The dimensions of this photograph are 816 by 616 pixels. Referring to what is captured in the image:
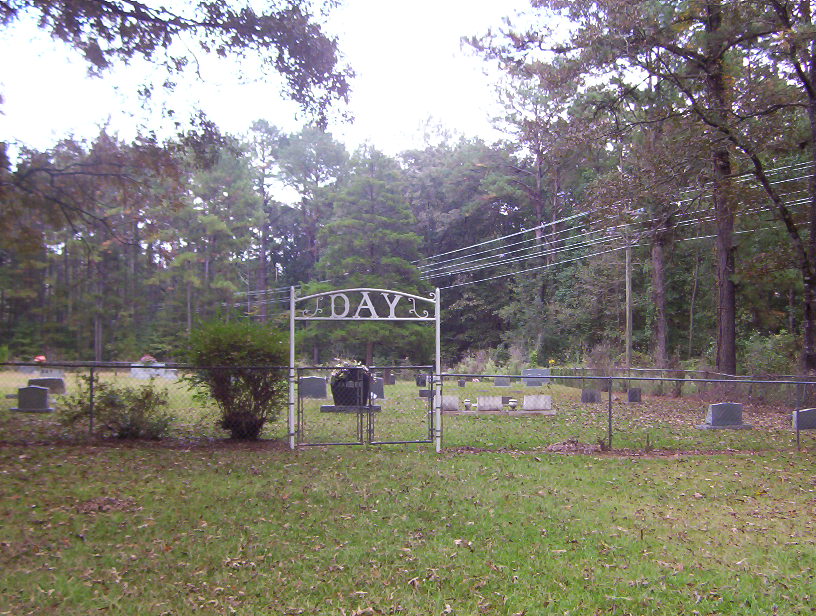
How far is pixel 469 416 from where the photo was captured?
16297 millimetres

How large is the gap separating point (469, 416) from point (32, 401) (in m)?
10.2

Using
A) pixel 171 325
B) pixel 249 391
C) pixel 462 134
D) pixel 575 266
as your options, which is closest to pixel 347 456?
pixel 249 391

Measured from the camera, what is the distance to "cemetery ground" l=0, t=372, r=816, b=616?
16.2 feet

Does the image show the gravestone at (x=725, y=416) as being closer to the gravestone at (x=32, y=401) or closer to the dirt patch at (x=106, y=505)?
the dirt patch at (x=106, y=505)

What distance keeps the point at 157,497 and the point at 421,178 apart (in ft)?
148

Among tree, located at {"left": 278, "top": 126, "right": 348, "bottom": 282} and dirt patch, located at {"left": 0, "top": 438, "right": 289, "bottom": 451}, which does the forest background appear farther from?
dirt patch, located at {"left": 0, "top": 438, "right": 289, "bottom": 451}

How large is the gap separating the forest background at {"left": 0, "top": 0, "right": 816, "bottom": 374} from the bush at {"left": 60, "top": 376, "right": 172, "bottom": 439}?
1279mm

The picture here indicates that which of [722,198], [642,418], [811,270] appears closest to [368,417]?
[642,418]

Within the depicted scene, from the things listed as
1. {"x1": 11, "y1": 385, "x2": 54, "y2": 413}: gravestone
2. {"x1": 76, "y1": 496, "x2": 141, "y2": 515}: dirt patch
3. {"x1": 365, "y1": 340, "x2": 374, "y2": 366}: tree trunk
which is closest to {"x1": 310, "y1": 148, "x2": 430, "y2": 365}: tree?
{"x1": 365, "y1": 340, "x2": 374, "y2": 366}: tree trunk

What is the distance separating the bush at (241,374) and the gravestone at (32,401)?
543cm

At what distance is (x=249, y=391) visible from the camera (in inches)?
453

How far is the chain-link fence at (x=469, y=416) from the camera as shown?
1159 centimetres

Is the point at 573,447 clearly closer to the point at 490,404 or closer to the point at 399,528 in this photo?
the point at 490,404

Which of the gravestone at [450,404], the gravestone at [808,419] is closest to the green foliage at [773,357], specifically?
the gravestone at [808,419]
